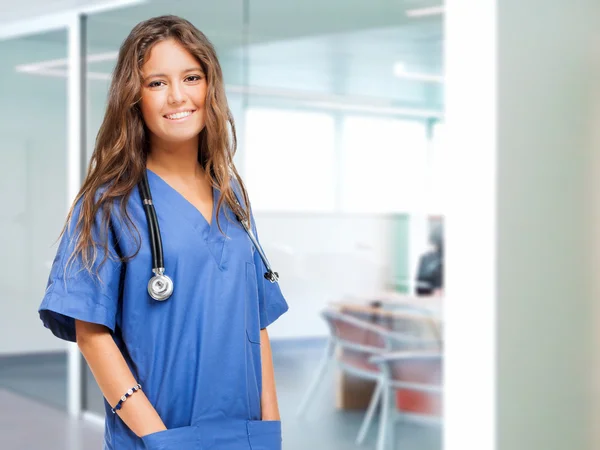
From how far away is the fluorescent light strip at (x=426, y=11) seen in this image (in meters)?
3.17

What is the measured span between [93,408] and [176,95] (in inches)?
147

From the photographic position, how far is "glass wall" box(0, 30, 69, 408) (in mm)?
4938

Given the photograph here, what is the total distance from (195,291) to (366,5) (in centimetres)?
224

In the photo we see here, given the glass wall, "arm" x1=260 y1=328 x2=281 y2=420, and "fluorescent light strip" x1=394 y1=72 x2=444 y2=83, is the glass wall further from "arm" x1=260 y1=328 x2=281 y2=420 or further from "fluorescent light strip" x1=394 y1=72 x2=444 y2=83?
"arm" x1=260 y1=328 x2=281 y2=420

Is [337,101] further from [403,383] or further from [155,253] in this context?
[155,253]

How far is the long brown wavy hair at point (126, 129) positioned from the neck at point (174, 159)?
0.10 ft

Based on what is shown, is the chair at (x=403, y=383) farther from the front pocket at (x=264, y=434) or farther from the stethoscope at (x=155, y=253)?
the stethoscope at (x=155, y=253)

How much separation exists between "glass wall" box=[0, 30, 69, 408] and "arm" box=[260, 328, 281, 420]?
3.62 metres

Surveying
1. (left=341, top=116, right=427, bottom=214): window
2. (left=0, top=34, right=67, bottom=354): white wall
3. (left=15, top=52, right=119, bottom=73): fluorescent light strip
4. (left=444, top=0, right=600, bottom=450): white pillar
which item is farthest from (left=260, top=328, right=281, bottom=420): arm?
(left=0, top=34, right=67, bottom=354): white wall

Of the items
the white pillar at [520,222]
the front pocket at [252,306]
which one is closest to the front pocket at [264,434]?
the front pocket at [252,306]

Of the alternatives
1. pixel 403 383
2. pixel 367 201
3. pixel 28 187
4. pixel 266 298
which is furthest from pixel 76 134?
pixel 266 298

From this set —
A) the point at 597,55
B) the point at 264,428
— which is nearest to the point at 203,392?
the point at 264,428

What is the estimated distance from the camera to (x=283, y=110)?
353cm

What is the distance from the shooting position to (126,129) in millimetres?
1321
